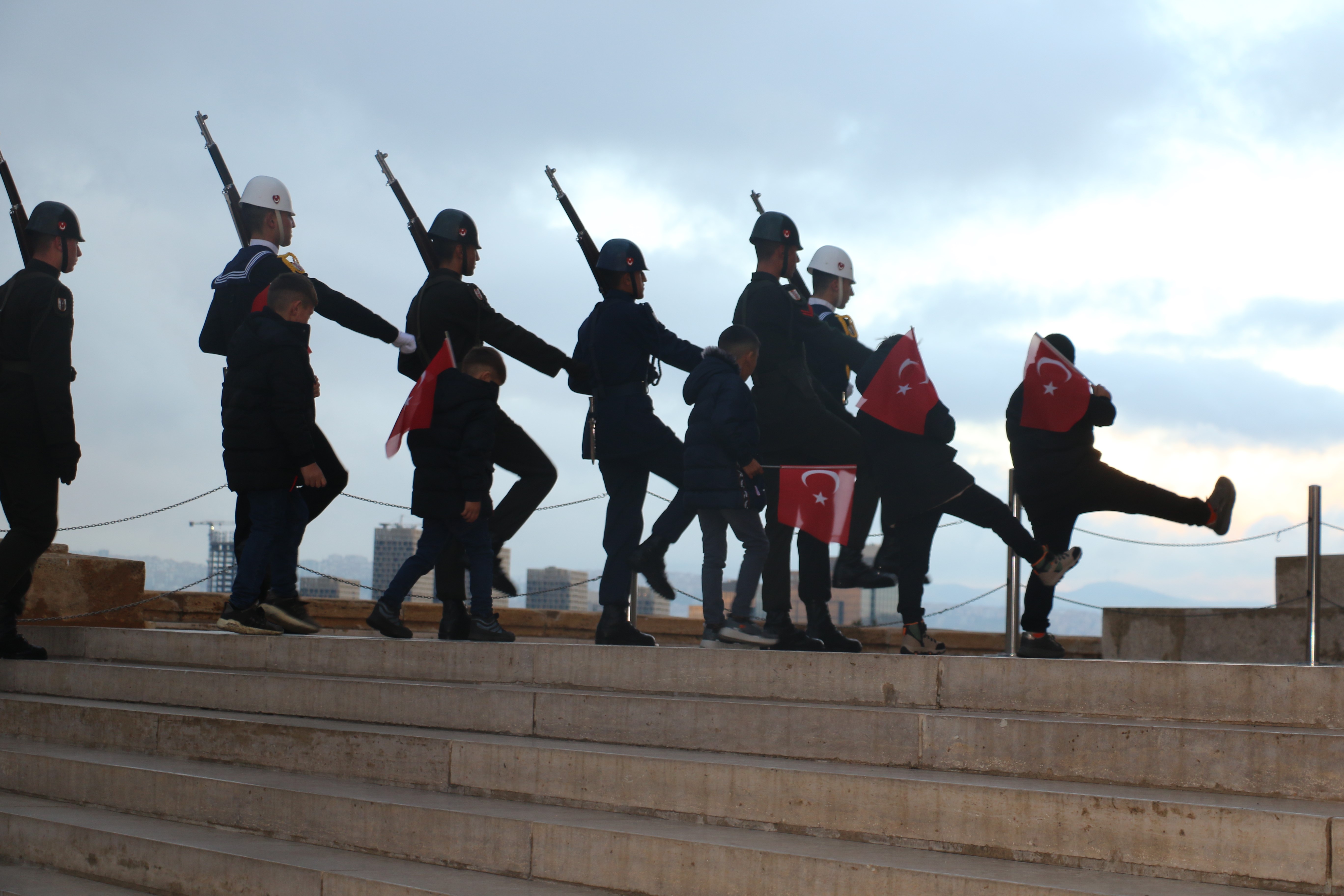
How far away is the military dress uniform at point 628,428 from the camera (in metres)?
6.60

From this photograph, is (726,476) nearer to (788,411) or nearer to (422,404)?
(788,411)

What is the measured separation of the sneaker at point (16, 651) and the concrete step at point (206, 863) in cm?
182

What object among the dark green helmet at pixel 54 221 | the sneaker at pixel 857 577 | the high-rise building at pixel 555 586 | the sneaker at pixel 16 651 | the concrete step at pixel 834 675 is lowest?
the high-rise building at pixel 555 586

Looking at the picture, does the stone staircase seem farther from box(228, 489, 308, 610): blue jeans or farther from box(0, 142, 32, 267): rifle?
box(0, 142, 32, 267): rifle

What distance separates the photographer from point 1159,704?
4.24m

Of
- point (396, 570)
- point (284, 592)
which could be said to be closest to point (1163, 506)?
point (396, 570)

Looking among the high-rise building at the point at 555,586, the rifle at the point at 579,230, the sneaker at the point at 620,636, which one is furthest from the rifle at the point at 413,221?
the high-rise building at the point at 555,586

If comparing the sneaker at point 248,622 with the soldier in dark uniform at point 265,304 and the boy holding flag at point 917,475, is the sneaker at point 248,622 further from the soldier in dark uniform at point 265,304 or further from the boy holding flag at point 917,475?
the boy holding flag at point 917,475

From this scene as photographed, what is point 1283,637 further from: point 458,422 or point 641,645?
point 458,422

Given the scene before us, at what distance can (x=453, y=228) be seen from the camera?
23.4 ft

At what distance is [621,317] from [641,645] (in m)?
1.72

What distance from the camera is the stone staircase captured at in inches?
137

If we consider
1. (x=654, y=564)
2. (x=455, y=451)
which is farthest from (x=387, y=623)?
(x=654, y=564)

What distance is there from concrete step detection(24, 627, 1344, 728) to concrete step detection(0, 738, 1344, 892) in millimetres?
527
